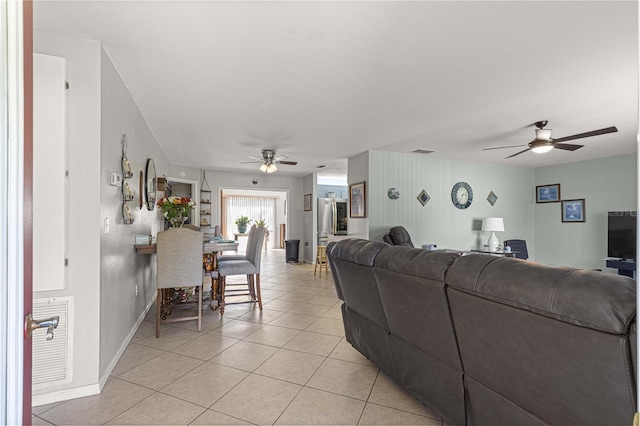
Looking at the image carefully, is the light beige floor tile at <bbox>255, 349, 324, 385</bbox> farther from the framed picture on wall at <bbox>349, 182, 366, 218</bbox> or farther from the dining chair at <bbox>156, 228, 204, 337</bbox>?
the framed picture on wall at <bbox>349, 182, 366, 218</bbox>

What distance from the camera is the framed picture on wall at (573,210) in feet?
21.0

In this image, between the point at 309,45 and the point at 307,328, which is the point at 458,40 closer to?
the point at 309,45

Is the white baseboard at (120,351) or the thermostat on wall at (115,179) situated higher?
the thermostat on wall at (115,179)

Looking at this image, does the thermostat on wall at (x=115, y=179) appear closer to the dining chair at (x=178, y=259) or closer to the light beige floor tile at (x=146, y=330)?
the dining chair at (x=178, y=259)

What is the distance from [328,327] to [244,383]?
53.0 inches

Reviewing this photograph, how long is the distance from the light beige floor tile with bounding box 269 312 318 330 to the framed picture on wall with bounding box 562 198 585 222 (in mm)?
6061

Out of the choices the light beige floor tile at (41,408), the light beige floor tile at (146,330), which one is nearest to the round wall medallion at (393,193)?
the light beige floor tile at (146,330)

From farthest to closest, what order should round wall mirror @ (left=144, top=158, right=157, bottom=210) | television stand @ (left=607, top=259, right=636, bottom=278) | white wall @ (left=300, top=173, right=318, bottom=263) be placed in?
white wall @ (left=300, top=173, right=318, bottom=263)
television stand @ (left=607, top=259, right=636, bottom=278)
round wall mirror @ (left=144, top=158, right=157, bottom=210)

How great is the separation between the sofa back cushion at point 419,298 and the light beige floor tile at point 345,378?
0.54 metres

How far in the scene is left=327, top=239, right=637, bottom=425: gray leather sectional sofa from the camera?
0.97 metres

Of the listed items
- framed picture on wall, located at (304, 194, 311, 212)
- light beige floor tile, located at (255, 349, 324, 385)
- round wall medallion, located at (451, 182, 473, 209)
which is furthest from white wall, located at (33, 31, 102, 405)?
framed picture on wall, located at (304, 194, 311, 212)

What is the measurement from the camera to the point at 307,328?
342 centimetres

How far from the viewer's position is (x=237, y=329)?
133 inches

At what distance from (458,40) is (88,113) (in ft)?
8.28
